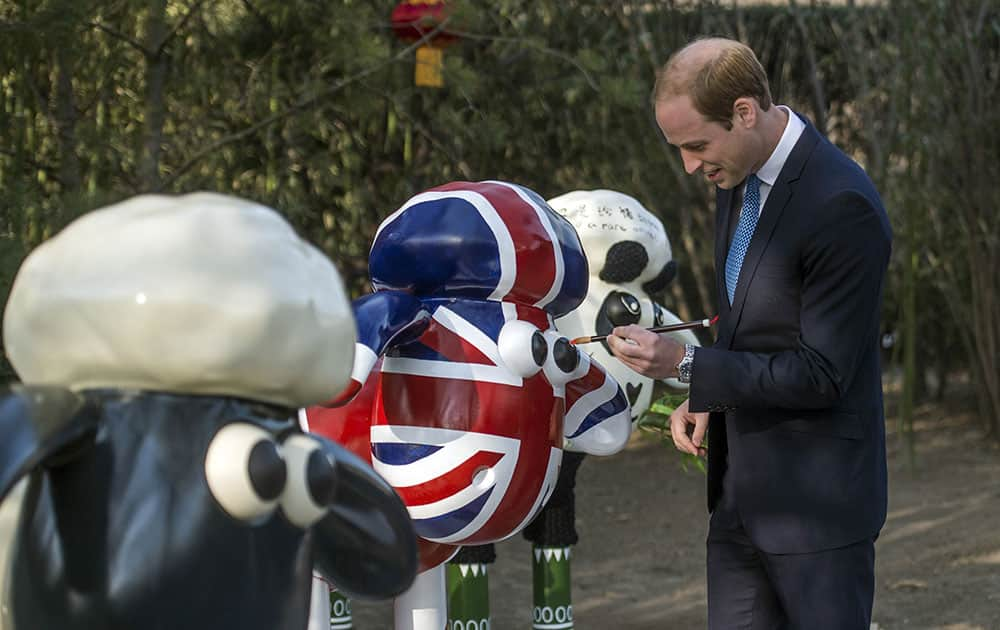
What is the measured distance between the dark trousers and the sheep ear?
145 centimetres

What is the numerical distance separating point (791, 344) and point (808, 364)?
0.34 feet

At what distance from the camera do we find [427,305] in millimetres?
3023

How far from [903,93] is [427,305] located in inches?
200

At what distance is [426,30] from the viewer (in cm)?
538

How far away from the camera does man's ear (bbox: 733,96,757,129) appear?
2.58 m

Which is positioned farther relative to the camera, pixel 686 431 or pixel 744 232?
pixel 686 431

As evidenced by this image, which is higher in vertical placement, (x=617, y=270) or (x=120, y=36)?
(x=120, y=36)

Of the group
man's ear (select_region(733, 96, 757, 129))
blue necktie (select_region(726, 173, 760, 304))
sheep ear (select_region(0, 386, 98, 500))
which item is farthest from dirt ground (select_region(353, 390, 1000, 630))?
sheep ear (select_region(0, 386, 98, 500))

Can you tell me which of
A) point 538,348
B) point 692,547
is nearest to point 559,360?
point 538,348

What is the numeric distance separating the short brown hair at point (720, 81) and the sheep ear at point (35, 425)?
1.31m

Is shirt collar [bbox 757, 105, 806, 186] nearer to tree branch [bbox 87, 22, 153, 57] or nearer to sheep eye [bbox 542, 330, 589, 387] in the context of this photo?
sheep eye [bbox 542, 330, 589, 387]

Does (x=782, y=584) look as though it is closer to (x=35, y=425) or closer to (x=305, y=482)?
(x=305, y=482)

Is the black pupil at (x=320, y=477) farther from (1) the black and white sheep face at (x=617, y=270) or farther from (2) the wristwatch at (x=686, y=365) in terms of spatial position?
(1) the black and white sheep face at (x=617, y=270)

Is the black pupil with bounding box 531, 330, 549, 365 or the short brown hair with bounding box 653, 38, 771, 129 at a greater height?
→ the short brown hair with bounding box 653, 38, 771, 129
